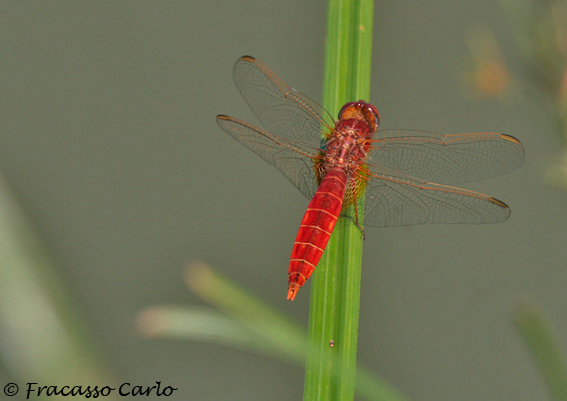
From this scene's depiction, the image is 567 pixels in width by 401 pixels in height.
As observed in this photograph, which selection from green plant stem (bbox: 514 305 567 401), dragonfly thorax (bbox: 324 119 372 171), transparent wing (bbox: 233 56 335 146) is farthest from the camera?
transparent wing (bbox: 233 56 335 146)

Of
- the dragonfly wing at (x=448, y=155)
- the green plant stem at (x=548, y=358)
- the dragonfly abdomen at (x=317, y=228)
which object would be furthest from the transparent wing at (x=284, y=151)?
the green plant stem at (x=548, y=358)

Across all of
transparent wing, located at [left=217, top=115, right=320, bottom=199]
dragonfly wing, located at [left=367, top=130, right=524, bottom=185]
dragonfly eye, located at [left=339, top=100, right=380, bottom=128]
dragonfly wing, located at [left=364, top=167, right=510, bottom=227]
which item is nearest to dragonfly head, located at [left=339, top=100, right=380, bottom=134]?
dragonfly eye, located at [left=339, top=100, right=380, bottom=128]

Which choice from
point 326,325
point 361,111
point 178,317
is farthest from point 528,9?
point 178,317

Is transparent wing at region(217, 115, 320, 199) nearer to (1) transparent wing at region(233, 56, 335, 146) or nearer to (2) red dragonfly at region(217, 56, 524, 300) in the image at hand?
(2) red dragonfly at region(217, 56, 524, 300)

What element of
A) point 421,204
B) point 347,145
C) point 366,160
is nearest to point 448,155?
point 421,204

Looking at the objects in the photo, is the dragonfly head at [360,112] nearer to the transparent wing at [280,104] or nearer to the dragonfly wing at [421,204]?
the transparent wing at [280,104]

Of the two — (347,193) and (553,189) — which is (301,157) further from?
(553,189)
